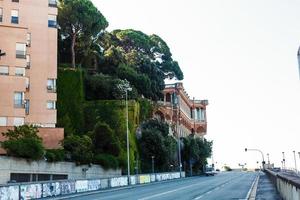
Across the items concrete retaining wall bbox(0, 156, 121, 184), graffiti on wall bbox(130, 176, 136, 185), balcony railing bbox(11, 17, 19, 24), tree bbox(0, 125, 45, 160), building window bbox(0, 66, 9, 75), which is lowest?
graffiti on wall bbox(130, 176, 136, 185)

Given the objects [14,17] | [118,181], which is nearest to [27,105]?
[14,17]

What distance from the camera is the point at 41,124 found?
6569 cm

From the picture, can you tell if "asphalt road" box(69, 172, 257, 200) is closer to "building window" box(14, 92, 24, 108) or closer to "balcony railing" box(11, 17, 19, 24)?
"building window" box(14, 92, 24, 108)

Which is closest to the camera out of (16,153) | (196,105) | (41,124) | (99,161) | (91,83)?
(16,153)

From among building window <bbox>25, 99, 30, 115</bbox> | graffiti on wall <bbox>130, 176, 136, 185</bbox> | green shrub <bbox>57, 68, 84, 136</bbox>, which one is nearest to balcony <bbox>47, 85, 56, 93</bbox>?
building window <bbox>25, 99, 30, 115</bbox>

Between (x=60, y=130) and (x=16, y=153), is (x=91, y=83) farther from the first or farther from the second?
(x=16, y=153)

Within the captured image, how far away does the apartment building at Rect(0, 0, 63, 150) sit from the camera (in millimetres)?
61219

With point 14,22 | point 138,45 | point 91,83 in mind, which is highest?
point 138,45

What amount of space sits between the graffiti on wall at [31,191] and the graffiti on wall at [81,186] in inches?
249

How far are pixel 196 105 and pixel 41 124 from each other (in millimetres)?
83978

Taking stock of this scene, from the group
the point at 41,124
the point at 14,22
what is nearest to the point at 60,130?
the point at 41,124

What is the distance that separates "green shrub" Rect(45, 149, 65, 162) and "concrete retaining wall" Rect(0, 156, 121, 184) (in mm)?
442

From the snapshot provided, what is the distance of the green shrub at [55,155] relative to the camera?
51.0 metres

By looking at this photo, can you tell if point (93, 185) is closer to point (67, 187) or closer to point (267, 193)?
point (67, 187)
